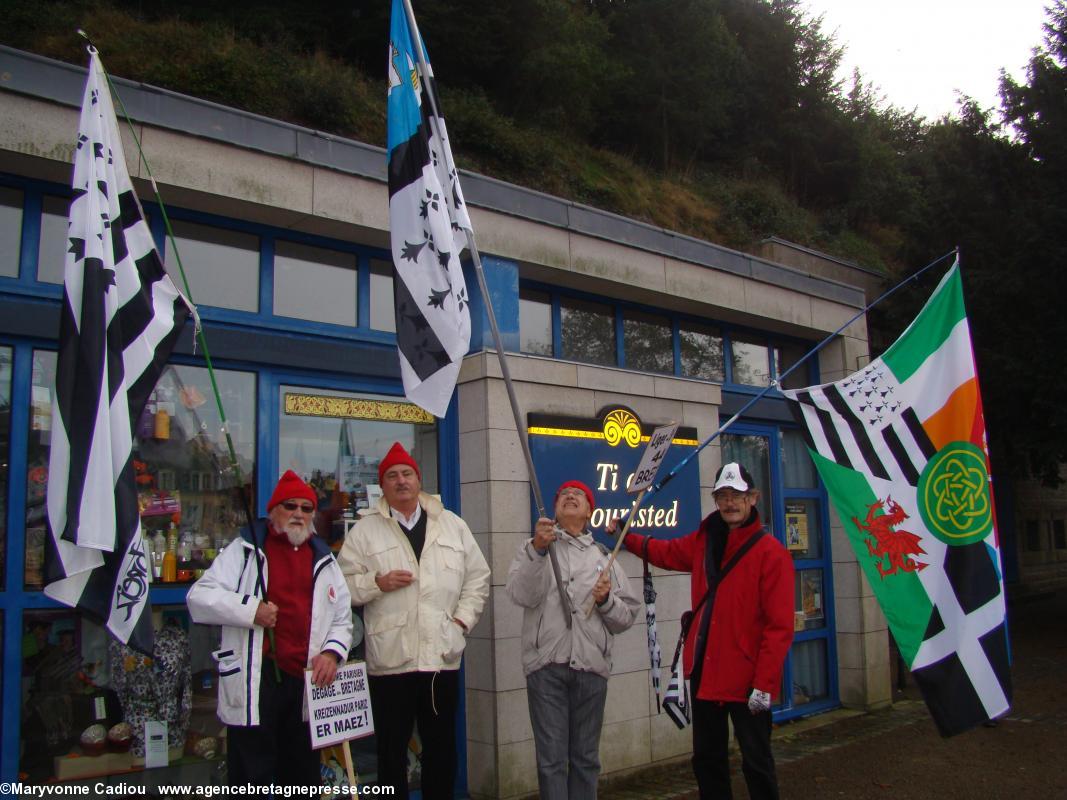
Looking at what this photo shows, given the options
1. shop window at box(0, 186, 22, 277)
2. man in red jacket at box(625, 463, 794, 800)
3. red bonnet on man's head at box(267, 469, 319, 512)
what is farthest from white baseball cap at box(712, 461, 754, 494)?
shop window at box(0, 186, 22, 277)

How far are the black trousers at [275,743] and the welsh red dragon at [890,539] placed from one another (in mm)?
3159

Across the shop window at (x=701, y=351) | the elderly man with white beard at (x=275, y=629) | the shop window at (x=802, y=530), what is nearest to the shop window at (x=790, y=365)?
the shop window at (x=701, y=351)

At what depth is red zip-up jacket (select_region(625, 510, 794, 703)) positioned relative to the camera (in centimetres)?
432

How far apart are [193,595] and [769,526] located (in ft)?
19.9

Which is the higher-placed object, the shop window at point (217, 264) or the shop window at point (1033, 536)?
the shop window at point (217, 264)

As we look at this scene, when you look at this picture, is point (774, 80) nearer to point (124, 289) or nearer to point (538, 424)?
point (538, 424)

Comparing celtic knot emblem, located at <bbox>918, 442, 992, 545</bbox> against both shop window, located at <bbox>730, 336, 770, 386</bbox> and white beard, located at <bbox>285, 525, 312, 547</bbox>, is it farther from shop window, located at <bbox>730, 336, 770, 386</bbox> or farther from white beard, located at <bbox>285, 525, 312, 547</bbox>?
shop window, located at <bbox>730, 336, 770, 386</bbox>

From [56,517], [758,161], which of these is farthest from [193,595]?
[758,161]

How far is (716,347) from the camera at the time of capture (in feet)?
28.6

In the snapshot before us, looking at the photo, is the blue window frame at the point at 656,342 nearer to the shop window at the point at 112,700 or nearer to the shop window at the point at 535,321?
the shop window at the point at 535,321

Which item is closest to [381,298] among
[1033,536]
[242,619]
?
[242,619]

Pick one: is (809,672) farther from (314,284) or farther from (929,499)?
(314,284)

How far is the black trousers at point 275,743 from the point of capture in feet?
13.3

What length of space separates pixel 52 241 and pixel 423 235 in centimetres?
223
